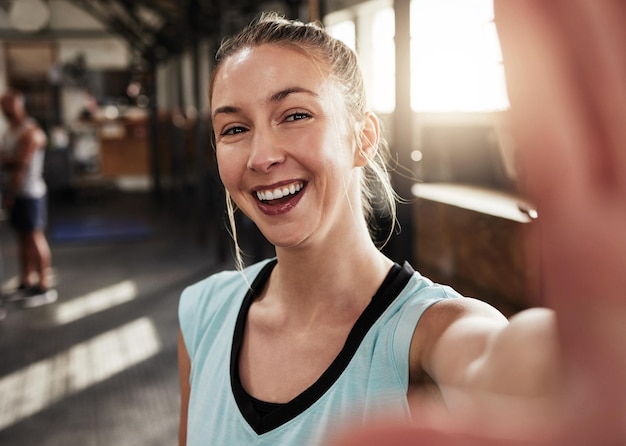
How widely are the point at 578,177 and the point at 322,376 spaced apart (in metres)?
0.81

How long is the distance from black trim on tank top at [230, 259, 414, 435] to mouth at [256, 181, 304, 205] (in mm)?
206

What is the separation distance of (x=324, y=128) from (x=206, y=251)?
22.5 ft

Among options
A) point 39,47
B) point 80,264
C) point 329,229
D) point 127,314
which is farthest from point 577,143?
point 39,47

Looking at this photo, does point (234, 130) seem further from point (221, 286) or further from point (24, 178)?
point (24, 178)

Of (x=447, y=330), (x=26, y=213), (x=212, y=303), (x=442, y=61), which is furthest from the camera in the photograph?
(x=442, y=61)

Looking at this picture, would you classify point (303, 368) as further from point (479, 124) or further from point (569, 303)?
point (479, 124)

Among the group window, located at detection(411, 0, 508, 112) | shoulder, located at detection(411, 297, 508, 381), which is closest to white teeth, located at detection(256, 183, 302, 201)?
shoulder, located at detection(411, 297, 508, 381)

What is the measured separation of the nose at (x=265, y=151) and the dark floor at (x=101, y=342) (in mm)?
2688

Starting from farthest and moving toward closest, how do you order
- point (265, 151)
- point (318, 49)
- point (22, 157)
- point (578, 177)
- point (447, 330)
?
point (22, 157), point (318, 49), point (265, 151), point (447, 330), point (578, 177)

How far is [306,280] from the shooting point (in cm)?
108

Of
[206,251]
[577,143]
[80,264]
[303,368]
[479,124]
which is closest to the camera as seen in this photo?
[577,143]

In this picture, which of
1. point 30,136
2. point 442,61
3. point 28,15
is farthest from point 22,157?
point 28,15

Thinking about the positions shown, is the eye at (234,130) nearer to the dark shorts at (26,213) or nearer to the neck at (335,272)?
the neck at (335,272)

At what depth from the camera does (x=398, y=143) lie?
300 centimetres
